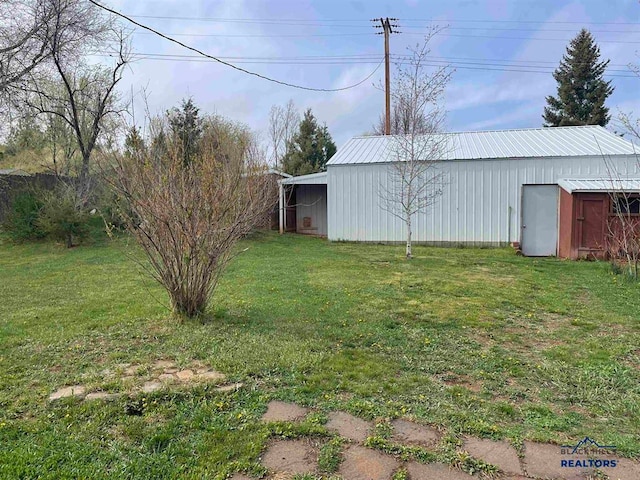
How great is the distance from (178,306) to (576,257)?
1016 centimetres

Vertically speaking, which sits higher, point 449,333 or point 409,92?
point 409,92

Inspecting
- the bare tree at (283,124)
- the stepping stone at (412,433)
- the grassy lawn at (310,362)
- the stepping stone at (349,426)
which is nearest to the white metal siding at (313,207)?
the bare tree at (283,124)

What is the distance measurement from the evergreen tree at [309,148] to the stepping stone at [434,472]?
27029 mm

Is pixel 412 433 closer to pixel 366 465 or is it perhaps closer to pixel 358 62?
pixel 366 465

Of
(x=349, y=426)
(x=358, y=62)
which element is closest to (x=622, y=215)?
(x=349, y=426)

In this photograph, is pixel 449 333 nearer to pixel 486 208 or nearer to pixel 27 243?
pixel 486 208

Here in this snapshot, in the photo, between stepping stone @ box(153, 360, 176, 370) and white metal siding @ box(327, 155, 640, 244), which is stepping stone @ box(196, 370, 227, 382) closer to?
stepping stone @ box(153, 360, 176, 370)

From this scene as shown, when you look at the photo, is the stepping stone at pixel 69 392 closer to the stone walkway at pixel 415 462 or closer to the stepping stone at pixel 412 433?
the stone walkway at pixel 415 462

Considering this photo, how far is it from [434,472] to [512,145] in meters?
14.3

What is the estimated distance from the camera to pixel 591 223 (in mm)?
11023

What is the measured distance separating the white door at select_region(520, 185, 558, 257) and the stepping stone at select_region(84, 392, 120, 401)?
12.5 metres

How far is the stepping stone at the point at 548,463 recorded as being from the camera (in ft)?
7.27

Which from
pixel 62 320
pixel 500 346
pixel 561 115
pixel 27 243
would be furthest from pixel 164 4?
pixel 561 115

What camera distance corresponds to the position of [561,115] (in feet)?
89.4
